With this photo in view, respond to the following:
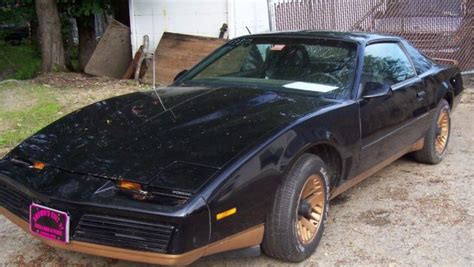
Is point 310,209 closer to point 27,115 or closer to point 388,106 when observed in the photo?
point 388,106

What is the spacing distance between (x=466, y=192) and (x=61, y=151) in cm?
341

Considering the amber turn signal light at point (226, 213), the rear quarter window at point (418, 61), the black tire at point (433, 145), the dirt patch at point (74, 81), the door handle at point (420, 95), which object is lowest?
the black tire at point (433, 145)

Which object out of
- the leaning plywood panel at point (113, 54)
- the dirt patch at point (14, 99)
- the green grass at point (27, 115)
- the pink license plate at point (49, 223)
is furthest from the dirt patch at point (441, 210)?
the leaning plywood panel at point (113, 54)

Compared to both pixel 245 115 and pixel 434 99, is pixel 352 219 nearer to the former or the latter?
pixel 245 115

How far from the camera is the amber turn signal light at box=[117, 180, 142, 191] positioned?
9.02ft

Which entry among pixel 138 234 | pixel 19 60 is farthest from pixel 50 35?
pixel 138 234

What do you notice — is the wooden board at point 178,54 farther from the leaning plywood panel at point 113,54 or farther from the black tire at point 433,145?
the black tire at point 433,145

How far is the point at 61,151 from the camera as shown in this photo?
3199mm

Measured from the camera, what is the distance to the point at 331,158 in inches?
148

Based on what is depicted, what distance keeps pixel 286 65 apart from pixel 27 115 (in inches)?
159

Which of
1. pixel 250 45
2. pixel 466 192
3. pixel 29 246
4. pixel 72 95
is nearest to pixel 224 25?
pixel 72 95

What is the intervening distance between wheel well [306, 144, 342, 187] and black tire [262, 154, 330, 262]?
0.14 m

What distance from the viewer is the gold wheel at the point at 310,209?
3.34 metres

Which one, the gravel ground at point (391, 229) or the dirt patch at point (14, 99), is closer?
the gravel ground at point (391, 229)
